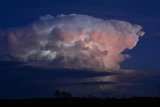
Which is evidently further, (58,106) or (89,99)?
(89,99)

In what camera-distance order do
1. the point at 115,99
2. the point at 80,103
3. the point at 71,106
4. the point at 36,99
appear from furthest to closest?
the point at 36,99
the point at 115,99
the point at 80,103
the point at 71,106

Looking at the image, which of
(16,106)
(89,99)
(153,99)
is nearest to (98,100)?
(89,99)

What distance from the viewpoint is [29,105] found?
145000 mm

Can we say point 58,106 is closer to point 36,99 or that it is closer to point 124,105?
point 124,105

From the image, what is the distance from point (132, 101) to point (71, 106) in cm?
1994

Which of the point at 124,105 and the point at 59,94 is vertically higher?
the point at 59,94

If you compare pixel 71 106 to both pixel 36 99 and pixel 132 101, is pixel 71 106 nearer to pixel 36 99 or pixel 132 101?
pixel 132 101

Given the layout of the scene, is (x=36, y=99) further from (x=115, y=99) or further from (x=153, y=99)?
(x=153, y=99)

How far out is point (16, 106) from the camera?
145 m

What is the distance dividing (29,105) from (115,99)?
86.7 ft

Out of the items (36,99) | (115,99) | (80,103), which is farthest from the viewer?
(36,99)

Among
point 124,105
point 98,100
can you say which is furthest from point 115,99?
point 124,105

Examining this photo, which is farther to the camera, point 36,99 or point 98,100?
point 36,99

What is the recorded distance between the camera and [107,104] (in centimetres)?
14675
